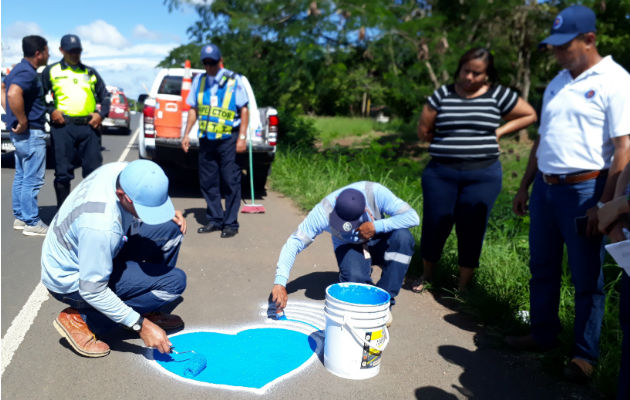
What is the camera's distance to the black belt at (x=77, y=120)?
600 centimetres

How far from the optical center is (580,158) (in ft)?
10.2

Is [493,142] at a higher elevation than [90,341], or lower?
higher

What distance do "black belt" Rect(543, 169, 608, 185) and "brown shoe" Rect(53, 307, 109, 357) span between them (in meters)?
2.98

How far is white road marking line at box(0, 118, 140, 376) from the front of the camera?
3.38 metres

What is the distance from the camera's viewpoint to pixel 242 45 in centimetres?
1355

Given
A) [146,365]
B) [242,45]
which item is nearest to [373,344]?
[146,365]

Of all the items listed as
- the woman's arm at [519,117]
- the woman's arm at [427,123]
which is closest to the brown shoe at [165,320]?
the woman's arm at [427,123]

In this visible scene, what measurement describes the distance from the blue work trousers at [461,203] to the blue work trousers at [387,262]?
0.48 m

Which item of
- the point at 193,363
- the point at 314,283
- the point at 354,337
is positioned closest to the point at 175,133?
the point at 314,283

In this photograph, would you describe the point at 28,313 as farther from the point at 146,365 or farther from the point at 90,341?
the point at 146,365

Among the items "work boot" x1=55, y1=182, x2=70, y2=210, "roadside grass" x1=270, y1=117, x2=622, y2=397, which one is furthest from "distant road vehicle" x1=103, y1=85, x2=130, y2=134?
"work boot" x1=55, y1=182, x2=70, y2=210

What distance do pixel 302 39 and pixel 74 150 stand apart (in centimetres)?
678

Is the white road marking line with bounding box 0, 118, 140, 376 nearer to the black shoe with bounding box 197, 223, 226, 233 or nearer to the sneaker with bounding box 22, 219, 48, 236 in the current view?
the sneaker with bounding box 22, 219, 48, 236

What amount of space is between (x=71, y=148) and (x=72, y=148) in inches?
0.4
